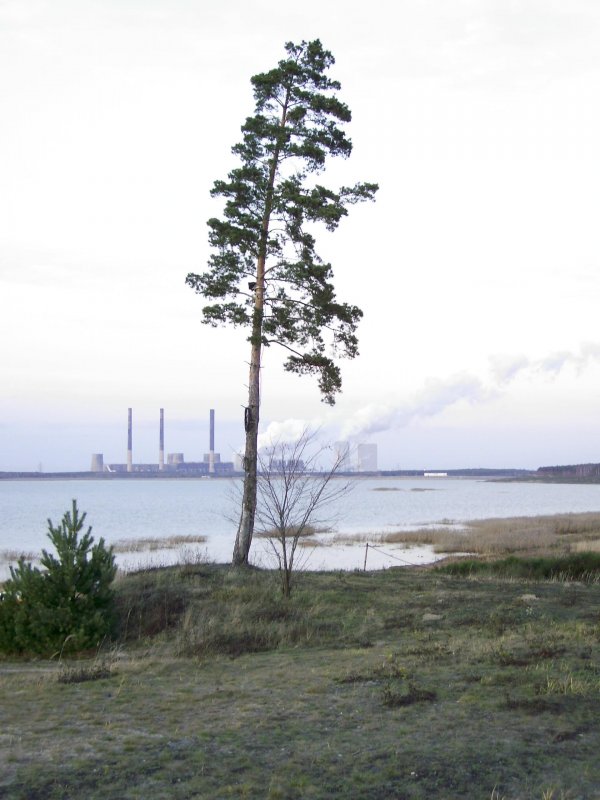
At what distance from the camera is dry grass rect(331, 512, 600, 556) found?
38.2 meters

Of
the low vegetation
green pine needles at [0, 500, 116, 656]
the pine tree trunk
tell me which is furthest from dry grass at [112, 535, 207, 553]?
green pine needles at [0, 500, 116, 656]

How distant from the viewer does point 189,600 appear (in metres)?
16.2

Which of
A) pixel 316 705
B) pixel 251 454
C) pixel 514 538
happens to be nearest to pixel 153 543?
pixel 514 538

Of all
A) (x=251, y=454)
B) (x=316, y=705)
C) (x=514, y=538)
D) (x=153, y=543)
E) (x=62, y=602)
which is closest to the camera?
(x=316, y=705)

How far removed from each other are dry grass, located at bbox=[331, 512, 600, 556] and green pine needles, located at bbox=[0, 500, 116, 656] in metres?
24.7

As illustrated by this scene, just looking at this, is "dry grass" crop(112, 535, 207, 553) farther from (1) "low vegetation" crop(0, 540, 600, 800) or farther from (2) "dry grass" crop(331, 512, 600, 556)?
(1) "low vegetation" crop(0, 540, 600, 800)

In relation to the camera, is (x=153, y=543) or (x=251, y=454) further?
(x=153, y=543)

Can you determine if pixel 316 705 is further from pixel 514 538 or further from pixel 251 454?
pixel 514 538

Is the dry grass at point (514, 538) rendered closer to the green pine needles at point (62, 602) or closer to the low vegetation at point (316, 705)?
the low vegetation at point (316, 705)

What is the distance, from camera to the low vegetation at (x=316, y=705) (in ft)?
20.2

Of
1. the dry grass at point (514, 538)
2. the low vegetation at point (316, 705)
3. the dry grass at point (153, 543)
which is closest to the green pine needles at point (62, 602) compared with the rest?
the low vegetation at point (316, 705)

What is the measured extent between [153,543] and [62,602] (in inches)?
1313

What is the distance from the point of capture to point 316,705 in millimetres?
8430

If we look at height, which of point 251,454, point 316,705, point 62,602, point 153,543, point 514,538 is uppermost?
point 251,454
